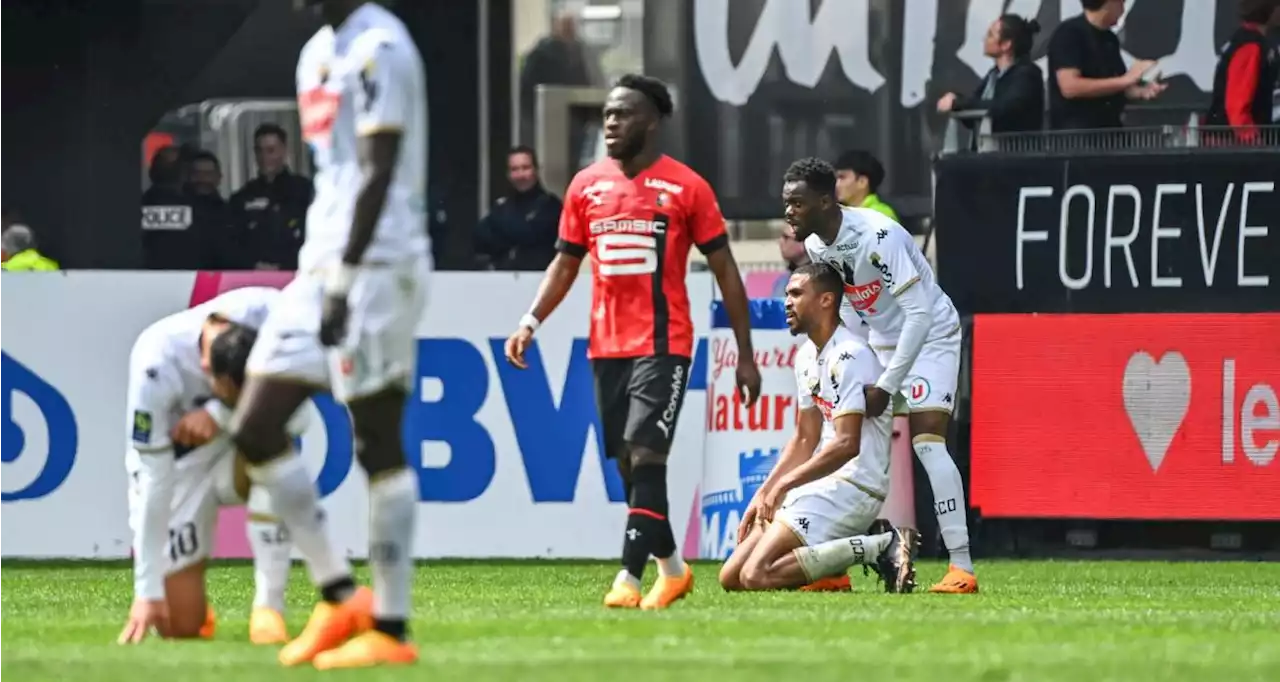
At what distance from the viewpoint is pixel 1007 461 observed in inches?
589

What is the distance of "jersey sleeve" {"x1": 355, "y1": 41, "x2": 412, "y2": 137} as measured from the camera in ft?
23.9

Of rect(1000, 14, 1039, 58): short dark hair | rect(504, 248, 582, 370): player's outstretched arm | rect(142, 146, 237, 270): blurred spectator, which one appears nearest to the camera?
rect(504, 248, 582, 370): player's outstretched arm

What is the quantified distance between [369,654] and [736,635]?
158 centimetres

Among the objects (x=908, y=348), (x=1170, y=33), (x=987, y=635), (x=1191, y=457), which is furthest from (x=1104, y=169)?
(x=987, y=635)

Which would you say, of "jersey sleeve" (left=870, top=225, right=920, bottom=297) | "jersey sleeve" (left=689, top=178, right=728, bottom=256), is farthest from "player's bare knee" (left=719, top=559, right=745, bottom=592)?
"jersey sleeve" (left=689, top=178, right=728, bottom=256)

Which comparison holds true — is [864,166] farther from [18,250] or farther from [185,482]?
[185,482]

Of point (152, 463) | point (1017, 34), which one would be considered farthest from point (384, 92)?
point (1017, 34)

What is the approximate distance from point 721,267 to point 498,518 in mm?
4444

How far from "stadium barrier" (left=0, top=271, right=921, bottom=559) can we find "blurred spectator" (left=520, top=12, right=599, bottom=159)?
686 cm

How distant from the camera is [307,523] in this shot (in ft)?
26.0

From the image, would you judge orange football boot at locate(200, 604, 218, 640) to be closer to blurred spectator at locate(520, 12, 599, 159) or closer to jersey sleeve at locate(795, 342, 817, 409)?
jersey sleeve at locate(795, 342, 817, 409)

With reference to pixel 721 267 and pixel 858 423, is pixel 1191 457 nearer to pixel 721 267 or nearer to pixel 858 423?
pixel 858 423

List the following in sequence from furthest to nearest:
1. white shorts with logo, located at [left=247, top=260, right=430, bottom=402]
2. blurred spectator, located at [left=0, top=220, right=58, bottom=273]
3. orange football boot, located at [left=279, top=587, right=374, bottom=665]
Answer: blurred spectator, located at [left=0, top=220, right=58, bottom=273]
orange football boot, located at [left=279, top=587, right=374, bottom=665]
white shorts with logo, located at [left=247, top=260, right=430, bottom=402]

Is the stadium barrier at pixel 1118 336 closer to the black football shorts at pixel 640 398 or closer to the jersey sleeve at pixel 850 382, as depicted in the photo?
the jersey sleeve at pixel 850 382
